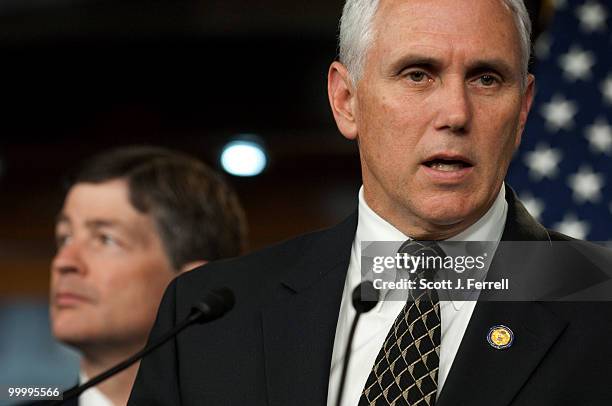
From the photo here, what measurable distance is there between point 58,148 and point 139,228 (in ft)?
14.1

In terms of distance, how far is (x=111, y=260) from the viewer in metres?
2.54

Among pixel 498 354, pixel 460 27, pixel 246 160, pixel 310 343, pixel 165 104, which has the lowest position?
pixel 498 354

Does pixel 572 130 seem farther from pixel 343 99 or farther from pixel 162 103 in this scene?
pixel 162 103

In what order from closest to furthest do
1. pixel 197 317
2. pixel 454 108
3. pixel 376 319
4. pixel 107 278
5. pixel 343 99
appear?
pixel 197 317
pixel 454 108
pixel 376 319
pixel 343 99
pixel 107 278

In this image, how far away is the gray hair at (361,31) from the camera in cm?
170

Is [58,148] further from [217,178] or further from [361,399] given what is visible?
[361,399]

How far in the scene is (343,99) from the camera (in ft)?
6.21

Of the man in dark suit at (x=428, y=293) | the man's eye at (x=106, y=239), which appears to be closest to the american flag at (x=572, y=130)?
the man's eye at (x=106, y=239)

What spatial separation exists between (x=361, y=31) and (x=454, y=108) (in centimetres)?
29

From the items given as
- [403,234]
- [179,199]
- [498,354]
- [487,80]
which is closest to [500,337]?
[498,354]

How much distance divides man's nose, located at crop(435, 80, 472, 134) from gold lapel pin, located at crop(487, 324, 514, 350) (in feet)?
1.02

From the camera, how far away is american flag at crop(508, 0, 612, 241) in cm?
314

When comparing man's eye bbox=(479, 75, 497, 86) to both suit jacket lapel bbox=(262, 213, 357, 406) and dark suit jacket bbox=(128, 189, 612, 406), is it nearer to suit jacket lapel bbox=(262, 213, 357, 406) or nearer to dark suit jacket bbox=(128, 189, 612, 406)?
dark suit jacket bbox=(128, 189, 612, 406)

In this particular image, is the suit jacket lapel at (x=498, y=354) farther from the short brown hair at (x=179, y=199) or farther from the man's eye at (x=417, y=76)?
the short brown hair at (x=179, y=199)
